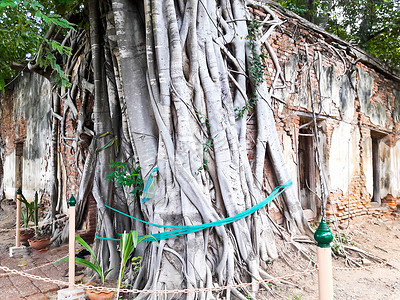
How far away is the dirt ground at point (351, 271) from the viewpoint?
10.5 feet

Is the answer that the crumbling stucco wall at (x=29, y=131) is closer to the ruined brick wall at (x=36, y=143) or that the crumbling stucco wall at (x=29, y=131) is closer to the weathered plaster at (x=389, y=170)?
the ruined brick wall at (x=36, y=143)

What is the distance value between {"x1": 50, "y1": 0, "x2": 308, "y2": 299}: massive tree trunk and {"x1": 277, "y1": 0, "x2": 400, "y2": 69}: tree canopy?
5.02 m

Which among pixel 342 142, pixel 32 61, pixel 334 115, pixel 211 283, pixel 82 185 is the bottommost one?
pixel 211 283

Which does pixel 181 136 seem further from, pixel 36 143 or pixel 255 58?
pixel 36 143

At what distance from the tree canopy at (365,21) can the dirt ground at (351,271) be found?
4.70 meters

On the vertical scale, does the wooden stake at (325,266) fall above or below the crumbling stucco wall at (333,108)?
below

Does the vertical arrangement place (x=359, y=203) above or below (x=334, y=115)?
below

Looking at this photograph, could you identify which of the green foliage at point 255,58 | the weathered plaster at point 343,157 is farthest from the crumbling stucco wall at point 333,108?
the green foliage at point 255,58

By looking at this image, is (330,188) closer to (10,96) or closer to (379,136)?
(379,136)

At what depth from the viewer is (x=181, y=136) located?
306 centimetres

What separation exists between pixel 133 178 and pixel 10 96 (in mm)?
8633

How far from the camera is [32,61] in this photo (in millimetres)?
5477

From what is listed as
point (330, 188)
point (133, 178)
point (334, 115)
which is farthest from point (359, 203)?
point (133, 178)

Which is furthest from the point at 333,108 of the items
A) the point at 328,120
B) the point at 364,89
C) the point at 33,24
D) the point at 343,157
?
the point at 33,24
